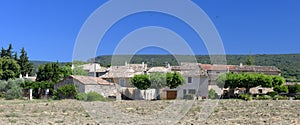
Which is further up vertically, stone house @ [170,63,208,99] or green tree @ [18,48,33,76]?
green tree @ [18,48,33,76]

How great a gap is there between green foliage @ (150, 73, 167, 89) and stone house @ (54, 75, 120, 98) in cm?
493

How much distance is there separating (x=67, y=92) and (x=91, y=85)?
12.9 feet

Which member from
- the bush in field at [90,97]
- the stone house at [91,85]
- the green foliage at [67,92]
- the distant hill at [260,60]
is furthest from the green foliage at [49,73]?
the distant hill at [260,60]

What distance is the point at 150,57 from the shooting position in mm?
121688

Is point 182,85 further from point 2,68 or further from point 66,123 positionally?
point 66,123

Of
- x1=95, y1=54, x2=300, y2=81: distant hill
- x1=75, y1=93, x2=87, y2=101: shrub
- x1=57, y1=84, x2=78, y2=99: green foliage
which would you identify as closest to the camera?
x1=75, y1=93, x2=87, y2=101: shrub

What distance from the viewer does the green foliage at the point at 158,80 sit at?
172ft

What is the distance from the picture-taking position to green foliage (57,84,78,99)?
47312 millimetres

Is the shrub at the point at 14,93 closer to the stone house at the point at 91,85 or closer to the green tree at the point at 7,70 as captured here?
the stone house at the point at 91,85

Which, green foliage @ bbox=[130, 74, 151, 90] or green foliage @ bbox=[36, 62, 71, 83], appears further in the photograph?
green foliage @ bbox=[36, 62, 71, 83]

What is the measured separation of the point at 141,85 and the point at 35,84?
1400 centimetres

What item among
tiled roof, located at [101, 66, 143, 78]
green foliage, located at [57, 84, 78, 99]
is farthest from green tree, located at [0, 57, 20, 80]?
green foliage, located at [57, 84, 78, 99]

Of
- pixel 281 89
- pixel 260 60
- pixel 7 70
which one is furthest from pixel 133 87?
pixel 260 60

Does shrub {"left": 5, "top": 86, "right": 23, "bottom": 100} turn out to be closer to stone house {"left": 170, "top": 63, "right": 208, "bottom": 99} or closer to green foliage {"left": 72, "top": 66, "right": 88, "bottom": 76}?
green foliage {"left": 72, "top": 66, "right": 88, "bottom": 76}
